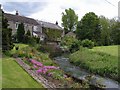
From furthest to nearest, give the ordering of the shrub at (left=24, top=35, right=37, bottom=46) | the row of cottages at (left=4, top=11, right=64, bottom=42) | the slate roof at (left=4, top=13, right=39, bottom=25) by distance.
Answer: the row of cottages at (left=4, top=11, right=64, bottom=42) < the slate roof at (left=4, top=13, right=39, bottom=25) < the shrub at (left=24, top=35, right=37, bottom=46)

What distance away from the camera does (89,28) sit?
183 ft

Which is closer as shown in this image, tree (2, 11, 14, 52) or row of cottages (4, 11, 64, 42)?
tree (2, 11, 14, 52)

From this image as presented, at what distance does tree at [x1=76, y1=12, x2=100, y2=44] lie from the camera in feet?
182

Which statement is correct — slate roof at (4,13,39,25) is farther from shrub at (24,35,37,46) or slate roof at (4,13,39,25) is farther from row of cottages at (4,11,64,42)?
shrub at (24,35,37,46)

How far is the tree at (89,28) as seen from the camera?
5534 centimetres

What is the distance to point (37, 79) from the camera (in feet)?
45.7

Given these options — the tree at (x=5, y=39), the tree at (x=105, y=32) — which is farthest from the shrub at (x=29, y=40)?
the tree at (x=105, y=32)

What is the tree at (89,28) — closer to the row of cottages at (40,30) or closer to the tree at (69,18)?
the row of cottages at (40,30)

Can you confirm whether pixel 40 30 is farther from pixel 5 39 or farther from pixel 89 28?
pixel 5 39

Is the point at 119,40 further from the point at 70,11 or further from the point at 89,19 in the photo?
the point at 70,11

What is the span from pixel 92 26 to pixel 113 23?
19.5ft

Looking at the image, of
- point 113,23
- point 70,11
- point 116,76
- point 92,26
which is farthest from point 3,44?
point 70,11

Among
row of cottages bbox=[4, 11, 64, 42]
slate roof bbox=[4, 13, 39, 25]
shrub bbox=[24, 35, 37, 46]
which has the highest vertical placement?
slate roof bbox=[4, 13, 39, 25]

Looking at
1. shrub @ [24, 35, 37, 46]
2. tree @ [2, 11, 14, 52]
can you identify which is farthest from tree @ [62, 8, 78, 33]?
tree @ [2, 11, 14, 52]
